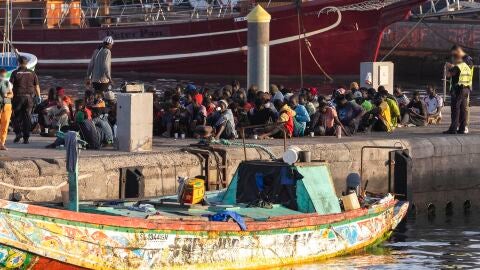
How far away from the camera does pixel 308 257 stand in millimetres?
19391

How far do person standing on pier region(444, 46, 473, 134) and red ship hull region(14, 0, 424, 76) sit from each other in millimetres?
24080

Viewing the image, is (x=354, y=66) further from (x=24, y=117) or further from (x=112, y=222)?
(x=112, y=222)

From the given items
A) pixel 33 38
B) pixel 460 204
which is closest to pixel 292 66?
pixel 33 38

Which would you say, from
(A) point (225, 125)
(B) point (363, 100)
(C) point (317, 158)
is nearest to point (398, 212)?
(C) point (317, 158)

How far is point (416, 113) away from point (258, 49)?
3.54m

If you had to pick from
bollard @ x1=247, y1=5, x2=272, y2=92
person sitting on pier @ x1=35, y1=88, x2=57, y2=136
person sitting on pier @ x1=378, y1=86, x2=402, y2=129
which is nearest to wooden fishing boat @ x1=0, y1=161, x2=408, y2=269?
person sitting on pier @ x1=35, y1=88, x2=57, y2=136

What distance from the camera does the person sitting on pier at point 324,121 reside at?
26578 mm

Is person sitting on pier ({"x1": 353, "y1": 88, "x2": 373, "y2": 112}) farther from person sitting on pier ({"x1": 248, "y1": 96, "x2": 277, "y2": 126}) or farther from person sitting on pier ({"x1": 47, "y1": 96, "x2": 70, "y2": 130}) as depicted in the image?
person sitting on pier ({"x1": 47, "y1": 96, "x2": 70, "y2": 130})

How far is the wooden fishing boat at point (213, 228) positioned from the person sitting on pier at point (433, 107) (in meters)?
8.36

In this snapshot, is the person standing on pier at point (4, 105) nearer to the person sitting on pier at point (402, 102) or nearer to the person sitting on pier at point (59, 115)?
the person sitting on pier at point (59, 115)

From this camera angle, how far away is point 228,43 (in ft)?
184

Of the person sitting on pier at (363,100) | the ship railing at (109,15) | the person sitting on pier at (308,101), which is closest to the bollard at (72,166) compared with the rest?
the person sitting on pier at (308,101)

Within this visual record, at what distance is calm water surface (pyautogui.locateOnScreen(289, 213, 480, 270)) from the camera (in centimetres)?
2039

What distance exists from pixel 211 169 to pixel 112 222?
20.8ft
